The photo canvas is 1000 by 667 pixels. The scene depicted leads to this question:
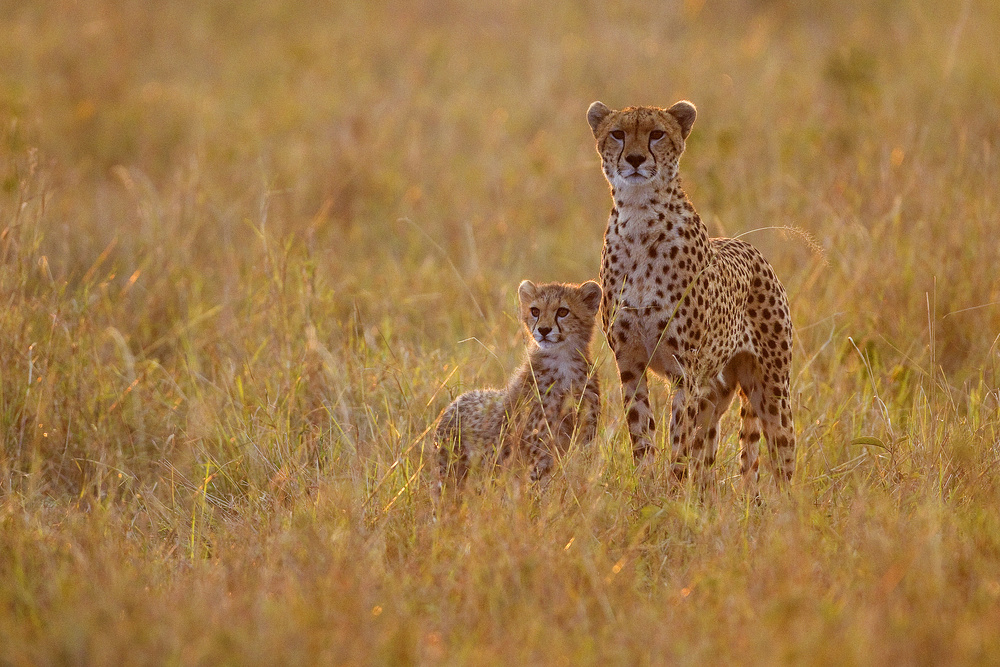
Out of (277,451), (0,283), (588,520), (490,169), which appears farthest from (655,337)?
(490,169)

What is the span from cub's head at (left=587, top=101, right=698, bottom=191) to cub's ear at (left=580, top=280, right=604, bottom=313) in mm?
567

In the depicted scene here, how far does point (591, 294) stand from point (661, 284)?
2.33 ft

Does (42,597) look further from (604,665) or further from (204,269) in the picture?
(204,269)

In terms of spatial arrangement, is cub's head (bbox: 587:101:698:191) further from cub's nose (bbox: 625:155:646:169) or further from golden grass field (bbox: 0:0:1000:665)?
golden grass field (bbox: 0:0:1000:665)

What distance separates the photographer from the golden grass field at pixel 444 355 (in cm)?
276

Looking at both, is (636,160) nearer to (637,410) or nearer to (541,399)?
(637,410)

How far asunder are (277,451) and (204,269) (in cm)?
246

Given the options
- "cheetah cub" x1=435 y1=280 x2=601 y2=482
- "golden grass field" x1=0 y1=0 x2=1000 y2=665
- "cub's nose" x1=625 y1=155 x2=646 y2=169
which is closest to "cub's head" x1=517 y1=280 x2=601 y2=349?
"cheetah cub" x1=435 y1=280 x2=601 y2=482

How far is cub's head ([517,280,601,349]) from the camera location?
4.10 metres

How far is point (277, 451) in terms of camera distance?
12.9 ft

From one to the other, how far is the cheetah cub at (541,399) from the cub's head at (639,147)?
61 centimetres

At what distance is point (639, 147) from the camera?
350cm

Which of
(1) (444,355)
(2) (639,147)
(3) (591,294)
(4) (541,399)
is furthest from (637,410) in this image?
(1) (444,355)

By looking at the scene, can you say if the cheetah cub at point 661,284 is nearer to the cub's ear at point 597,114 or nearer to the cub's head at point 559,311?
the cub's ear at point 597,114
